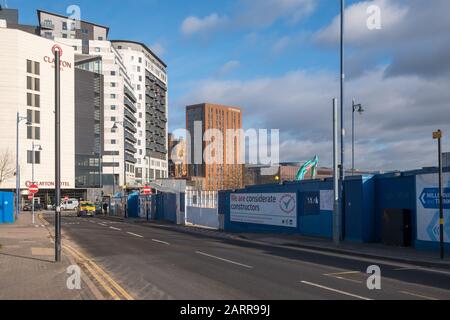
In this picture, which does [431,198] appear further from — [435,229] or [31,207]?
[31,207]

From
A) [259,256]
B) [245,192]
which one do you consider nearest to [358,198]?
[259,256]

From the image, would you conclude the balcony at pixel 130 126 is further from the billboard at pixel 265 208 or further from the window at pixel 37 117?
the billboard at pixel 265 208

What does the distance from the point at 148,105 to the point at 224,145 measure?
60.9 meters

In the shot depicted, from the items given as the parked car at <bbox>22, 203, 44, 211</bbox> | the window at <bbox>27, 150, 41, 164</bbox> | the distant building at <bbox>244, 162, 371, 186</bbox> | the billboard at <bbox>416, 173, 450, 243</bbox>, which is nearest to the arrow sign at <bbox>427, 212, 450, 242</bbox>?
the billboard at <bbox>416, 173, 450, 243</bbox>

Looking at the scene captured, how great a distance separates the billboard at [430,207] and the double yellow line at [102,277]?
1275 centimetres

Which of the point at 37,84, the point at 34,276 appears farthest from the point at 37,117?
the point at 34,276

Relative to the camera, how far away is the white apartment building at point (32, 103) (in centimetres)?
8912

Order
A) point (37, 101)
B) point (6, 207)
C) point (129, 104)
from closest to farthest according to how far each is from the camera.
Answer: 1. point (6, 207)
2. point (37, 101)
3. point (129, 104)

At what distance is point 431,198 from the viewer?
20.0 m

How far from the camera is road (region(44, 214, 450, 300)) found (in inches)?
424

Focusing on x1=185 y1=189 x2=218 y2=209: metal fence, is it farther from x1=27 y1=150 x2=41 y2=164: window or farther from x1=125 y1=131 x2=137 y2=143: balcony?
x1=125 y1=131 x2=137 y2=143: balcony
